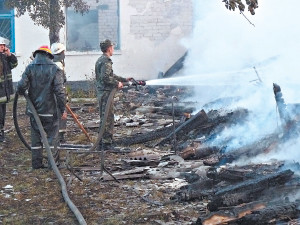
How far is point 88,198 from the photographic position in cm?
675

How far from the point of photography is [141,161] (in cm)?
833

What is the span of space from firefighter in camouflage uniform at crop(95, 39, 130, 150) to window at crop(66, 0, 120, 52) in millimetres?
9581

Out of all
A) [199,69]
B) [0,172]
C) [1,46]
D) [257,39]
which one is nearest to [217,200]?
[0,172]

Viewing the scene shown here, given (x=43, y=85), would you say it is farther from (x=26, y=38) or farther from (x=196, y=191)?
(x=26, y=38)

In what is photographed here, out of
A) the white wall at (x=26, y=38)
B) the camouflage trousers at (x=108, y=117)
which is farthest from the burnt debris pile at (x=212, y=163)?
the white wall at (x=26, y=38)

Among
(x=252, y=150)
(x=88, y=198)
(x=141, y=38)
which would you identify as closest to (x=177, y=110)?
(x=252, y=150)

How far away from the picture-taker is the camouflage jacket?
9.07 metres

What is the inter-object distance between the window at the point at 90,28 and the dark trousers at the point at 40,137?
10763mm

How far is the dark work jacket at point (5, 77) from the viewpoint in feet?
33.4

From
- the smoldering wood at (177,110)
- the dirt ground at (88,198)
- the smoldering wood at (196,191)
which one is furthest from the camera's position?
the smoldering wood at (177,110)

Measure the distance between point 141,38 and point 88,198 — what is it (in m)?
12.6

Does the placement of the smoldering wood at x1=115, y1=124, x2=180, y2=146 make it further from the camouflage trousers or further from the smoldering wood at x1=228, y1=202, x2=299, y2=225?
the smoldering wood at x1=228, y1=202, x2=299, y2=225

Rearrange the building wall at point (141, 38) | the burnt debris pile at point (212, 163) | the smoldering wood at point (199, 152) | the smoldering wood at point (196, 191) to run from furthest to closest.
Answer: the building wall at point (141, 38)
the smoldering wood at point (199, 152)
the smoldering wood at point (196, 191)
the burnt debris pile at point (212, 163)

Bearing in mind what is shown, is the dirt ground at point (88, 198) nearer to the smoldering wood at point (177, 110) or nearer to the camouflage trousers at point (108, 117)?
the camouflage trousers at point (108, 117)
